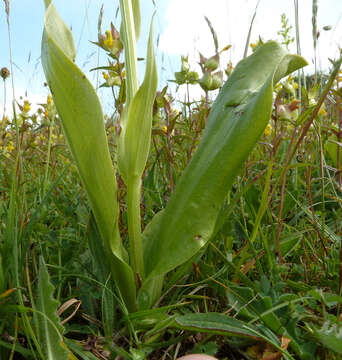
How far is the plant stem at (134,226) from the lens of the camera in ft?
2.26

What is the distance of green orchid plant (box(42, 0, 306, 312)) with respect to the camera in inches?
24.3

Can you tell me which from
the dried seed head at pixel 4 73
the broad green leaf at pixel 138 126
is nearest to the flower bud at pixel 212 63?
the broad green leaf at pixel 138 126

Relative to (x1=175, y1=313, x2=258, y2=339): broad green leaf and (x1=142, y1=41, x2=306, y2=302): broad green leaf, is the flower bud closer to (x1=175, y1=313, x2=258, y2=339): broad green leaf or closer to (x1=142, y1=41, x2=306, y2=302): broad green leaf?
(x1=142, y1=41, x2=306, y2=302): broad green leaf

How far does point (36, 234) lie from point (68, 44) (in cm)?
47

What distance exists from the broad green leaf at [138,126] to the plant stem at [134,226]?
18mm

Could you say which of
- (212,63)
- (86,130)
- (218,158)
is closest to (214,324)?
(218,158)

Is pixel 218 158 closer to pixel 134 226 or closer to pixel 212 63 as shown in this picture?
pixel 134 226

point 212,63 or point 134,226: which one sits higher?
point 212,63

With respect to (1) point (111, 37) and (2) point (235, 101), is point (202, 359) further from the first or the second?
(1) point (111, 37)

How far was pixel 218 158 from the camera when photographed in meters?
0.66

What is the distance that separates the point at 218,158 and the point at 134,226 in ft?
0.68

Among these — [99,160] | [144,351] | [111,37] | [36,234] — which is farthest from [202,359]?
[111,37]

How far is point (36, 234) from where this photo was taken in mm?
895

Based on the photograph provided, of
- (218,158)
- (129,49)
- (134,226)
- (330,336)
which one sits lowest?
(330,336)
